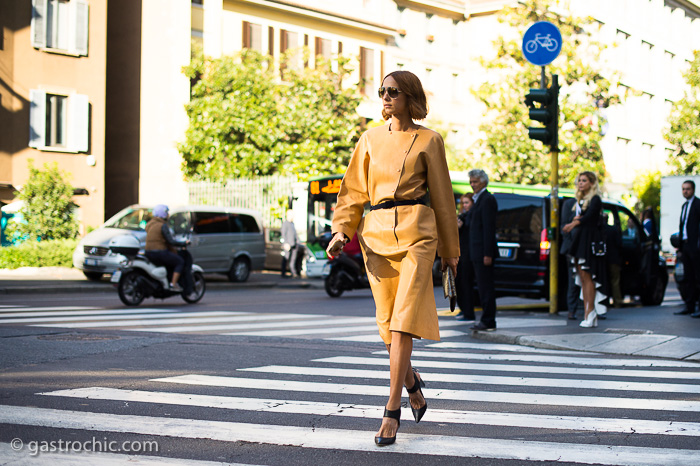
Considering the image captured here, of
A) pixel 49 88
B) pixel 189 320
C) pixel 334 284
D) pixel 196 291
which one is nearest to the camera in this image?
pixel 189 320

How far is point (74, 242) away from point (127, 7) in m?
13.0

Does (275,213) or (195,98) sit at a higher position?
(195,98)

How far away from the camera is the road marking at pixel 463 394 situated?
6254mm

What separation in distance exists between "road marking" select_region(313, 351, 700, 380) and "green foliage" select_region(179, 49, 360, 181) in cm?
2383

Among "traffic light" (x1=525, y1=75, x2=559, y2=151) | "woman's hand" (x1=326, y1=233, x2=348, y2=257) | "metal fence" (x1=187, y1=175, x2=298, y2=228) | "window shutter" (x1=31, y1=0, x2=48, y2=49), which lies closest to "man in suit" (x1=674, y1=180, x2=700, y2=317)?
"traffic light" (x1=525, y1=75, x2=559, y2=151)

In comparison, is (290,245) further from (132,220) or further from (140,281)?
(140,281)

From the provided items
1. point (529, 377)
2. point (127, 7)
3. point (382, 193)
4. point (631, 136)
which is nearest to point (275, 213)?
point (127, 7)

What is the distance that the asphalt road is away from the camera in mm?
4730

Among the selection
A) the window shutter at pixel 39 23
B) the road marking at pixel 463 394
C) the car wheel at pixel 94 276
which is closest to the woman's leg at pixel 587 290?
the road marking at pixel 463 394

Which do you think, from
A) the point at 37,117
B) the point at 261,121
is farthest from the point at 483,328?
the point at 261,121

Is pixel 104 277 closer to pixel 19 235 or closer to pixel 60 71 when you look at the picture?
pixel 19 235

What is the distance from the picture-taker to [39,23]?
2823 centimetres

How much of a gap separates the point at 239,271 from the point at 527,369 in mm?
17054

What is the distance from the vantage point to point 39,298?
57.5 ft
